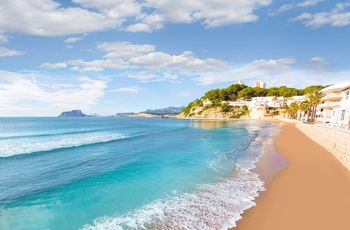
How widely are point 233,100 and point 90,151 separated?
424ft

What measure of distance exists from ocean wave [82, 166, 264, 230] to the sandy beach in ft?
1.78

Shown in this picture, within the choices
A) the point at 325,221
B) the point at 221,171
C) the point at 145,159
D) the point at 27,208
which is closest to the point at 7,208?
the point at 27,208

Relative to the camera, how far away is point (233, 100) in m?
140

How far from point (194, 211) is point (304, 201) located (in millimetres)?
4796

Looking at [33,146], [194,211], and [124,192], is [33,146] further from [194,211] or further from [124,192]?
[194,211]

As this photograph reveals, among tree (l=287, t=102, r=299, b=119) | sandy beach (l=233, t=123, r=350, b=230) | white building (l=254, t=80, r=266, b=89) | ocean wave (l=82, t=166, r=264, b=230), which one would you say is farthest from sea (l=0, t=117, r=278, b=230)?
white building (l=254, t=80, r=266, b=89)

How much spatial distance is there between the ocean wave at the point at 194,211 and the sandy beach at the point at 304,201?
0.54 metres

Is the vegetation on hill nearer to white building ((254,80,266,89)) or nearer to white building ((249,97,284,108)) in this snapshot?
white building ((249,97,284,108))

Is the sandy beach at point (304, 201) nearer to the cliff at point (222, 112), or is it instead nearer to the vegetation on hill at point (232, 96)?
the cliff at point (222, 112)

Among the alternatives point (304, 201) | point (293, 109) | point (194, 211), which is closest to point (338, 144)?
point (304, 201)

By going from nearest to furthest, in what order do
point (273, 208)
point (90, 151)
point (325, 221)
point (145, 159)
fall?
point (325, 221)
point (273, 208)
point (145, 159)
point (90, 151)

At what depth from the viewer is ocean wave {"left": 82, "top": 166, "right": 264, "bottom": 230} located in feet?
24.2

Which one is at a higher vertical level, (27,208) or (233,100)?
(233,100)

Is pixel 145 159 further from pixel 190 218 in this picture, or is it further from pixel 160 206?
pixel 190 218
